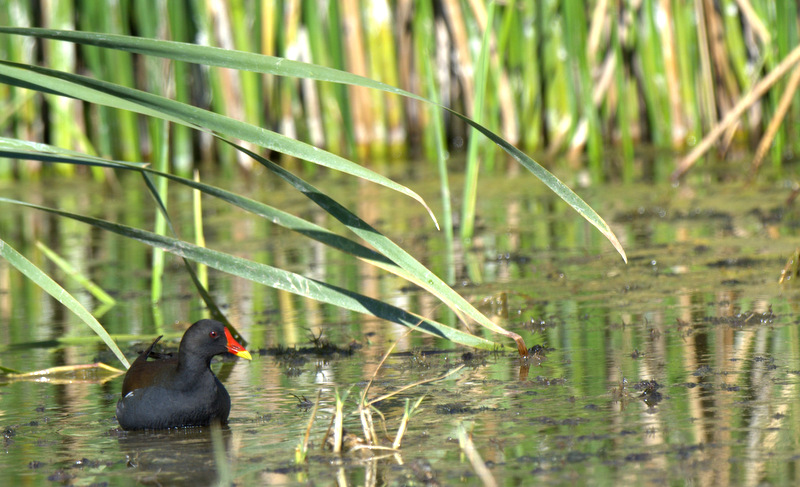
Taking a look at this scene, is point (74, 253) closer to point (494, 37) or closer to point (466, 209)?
point (466, 209)

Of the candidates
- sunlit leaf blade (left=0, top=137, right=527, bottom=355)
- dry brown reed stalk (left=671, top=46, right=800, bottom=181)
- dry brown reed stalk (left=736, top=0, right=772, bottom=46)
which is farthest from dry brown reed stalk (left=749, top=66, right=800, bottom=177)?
sunlit leaf blade (left=0, top=137, right=527, bottom=355)

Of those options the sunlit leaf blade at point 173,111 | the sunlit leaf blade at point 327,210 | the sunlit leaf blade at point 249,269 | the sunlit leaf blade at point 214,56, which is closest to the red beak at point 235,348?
the sunlit leaf blade at point 249,269

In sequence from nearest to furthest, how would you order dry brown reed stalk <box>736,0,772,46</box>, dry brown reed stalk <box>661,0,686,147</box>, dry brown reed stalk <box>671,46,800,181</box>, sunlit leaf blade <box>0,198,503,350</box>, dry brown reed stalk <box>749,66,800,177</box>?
sunlit leaf blade <box>0,198,503,350</box>, dry brown reed stalk <box>749,66,800,177</box>, dry brown reed stalk <box>671,46,800,181</box>, dry brown reed stalk <box>736,0,772,46</box>, dry brown reed stalk <box>661,0,686,147</box>

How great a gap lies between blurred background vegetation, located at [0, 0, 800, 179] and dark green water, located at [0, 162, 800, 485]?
1719 mm

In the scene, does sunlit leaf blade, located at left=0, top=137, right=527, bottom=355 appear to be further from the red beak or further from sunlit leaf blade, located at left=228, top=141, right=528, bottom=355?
the red beak

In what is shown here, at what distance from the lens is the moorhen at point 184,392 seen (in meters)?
3.48

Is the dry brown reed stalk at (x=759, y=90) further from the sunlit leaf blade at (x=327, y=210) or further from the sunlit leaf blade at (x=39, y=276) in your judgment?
the sunlit leaf blade at (x=39, y=276)

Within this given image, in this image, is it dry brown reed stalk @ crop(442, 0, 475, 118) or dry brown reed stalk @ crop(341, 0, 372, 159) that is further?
dry brown reed stalk @ crop(341, 0, 372, 159)

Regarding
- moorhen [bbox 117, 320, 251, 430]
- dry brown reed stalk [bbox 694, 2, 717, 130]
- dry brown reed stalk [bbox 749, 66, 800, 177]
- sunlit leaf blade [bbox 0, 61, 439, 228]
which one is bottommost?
moorhen [bbox 117, 320, 251, 430]

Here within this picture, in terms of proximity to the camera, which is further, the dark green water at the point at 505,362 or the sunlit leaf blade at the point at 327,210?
the sunlit leaf blade at the point at 327,210

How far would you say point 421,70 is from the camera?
984 centimetres

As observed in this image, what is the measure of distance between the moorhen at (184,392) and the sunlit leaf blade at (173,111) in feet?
2.63

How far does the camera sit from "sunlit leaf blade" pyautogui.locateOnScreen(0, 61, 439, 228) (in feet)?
9.77

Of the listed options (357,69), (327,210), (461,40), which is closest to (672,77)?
(461,40)
